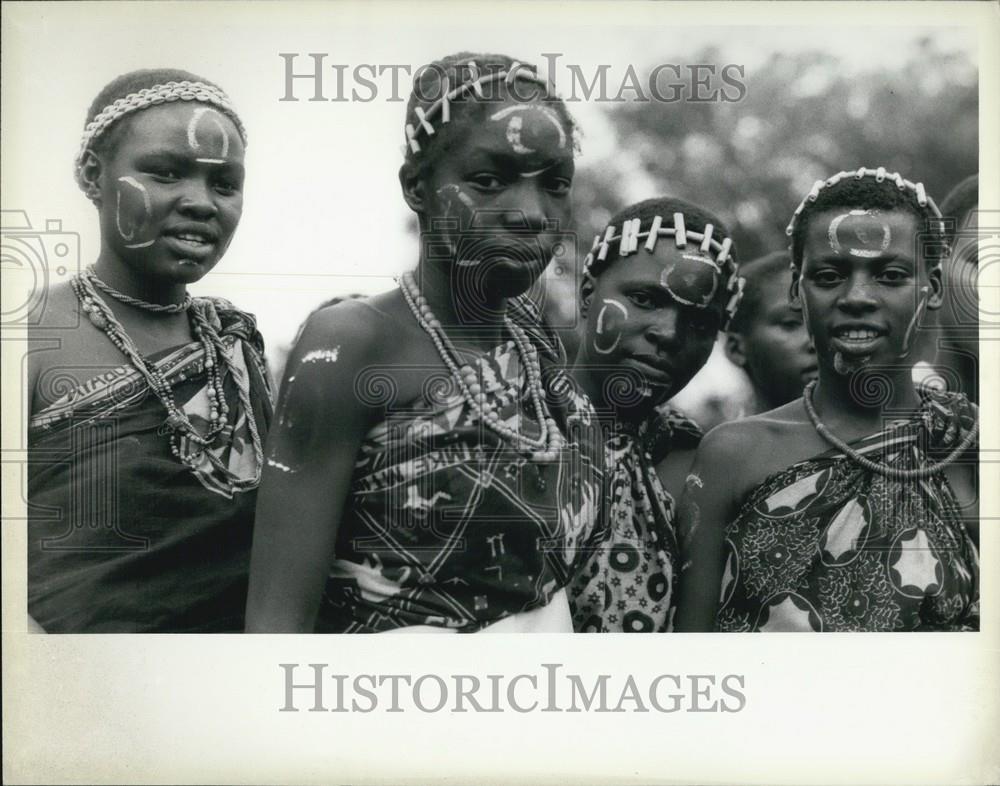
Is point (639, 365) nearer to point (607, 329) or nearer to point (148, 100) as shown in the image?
point (607, 329)

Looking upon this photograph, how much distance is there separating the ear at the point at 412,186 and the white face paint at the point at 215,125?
0.58 metres

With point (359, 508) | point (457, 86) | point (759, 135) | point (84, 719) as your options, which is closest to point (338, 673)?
point (359, 508)

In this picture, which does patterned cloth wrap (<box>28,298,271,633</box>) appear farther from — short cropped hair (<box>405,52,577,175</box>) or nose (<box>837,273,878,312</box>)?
nose (<box>837,273,878,312</box>)

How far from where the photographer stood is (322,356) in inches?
179

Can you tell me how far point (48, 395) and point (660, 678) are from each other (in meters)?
2.21

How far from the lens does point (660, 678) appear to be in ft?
15.4

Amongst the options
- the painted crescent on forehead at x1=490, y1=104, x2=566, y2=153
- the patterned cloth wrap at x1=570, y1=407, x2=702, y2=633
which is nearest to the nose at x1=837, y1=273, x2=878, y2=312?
the patterned cloth wrap at x1=570, y1=407, x2=702, y2=633

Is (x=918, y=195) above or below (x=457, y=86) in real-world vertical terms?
below

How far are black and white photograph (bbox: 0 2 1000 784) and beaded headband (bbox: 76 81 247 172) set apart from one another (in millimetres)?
10

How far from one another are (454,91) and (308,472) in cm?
132

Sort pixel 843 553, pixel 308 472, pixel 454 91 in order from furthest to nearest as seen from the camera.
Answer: pixel 843 553, pixel 454 91, pixel 308 472

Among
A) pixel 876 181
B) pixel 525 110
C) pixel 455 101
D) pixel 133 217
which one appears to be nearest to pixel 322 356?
pixel 133 217

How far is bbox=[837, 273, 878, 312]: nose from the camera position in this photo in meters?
4.71

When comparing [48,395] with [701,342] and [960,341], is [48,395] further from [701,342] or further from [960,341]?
[960,341]
